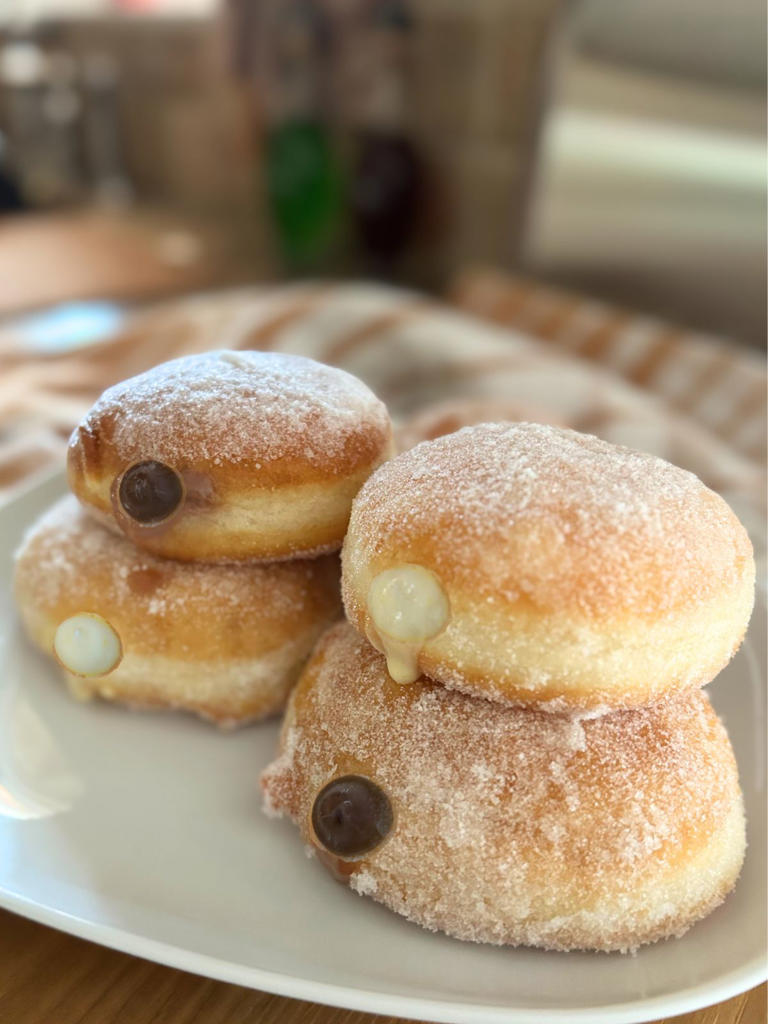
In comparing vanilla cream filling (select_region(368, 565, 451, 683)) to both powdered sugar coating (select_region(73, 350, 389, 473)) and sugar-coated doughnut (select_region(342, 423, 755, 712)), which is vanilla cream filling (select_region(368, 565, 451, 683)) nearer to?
sugar-coated doughnut (select_region(342, 423, 755, 712))

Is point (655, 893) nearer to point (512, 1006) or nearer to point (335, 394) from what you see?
point (512, 1006)

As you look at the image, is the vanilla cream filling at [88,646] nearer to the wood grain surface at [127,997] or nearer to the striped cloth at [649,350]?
the wood grain surface at [127,997]

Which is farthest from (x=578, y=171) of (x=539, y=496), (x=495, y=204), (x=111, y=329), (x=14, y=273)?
(x=539, y=496)

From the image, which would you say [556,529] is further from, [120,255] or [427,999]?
[120,255]

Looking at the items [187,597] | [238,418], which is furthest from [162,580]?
[238,418]

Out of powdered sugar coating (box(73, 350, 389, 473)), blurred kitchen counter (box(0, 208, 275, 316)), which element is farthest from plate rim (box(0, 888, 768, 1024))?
blurred kitchen counter (box(0, 208, 275, 316))

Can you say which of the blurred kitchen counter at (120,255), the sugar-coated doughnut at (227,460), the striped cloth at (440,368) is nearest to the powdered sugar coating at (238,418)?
the sugar-coated doughnut at (227,460)
